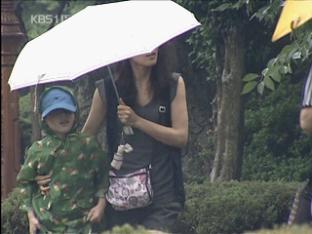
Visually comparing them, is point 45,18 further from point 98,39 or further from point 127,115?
point 127,115

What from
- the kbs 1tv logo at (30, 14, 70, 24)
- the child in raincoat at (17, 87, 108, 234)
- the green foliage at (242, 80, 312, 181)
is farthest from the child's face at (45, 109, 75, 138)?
the kbs 1tv logo at (30, 14, 70, 24)

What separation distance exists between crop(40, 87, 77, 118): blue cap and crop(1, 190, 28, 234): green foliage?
3.36 m

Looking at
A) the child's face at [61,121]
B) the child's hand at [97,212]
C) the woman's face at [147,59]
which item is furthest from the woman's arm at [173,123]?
the child's hand at [97,212]

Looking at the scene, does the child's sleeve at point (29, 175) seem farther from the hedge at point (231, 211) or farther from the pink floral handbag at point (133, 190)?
the hedge at point (231, 211)

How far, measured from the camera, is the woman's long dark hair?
20.1ft

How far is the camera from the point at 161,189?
620 cm

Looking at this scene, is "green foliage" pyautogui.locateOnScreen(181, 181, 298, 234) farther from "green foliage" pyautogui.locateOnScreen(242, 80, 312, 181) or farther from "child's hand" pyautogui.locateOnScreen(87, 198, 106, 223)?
"green foliage" pyautogui.locateOnScreen(242, 80, 312, 181)

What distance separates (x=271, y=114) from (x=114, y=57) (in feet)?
25.7

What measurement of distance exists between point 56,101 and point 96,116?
267 millimetres

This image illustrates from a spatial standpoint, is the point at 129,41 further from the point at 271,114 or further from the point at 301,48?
the point at 271,114

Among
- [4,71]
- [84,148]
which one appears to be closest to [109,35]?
[84,148]

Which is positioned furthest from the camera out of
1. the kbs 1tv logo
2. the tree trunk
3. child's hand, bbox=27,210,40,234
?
the kbs 1tv logo

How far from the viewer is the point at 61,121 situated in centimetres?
621

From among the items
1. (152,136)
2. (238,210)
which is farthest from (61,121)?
(238,210)
